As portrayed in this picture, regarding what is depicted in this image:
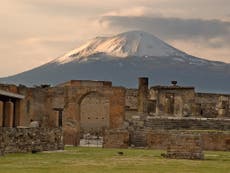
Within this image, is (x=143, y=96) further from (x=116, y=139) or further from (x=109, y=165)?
(x=109, y=165)

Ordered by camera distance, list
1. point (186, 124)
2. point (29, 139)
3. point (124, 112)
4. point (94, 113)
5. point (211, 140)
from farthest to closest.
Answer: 1. point (94, 113)
2. point (124, 112)
3. point (186, 124)
4. point (211, 140)
5. point (29, 139)

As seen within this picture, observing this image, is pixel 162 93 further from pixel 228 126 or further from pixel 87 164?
pixel 87 164

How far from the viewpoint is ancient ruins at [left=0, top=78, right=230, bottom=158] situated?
39219mm

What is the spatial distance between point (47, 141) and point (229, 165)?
11.6 metres

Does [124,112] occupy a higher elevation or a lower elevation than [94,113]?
lower

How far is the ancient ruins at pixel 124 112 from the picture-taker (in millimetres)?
39219

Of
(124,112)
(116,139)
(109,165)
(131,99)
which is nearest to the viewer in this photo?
(109,165)

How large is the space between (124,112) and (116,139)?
12.3 meters

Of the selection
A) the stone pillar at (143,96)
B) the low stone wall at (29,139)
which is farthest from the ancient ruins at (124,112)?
the low stone wall at (29,139)

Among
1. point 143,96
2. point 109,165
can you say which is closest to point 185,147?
point 109,165

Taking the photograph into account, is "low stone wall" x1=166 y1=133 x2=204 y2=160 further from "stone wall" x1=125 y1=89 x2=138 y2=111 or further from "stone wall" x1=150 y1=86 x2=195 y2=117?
"stone wall" x1=125 y1=89 x2=138 y2=111

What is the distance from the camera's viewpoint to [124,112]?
51406mm

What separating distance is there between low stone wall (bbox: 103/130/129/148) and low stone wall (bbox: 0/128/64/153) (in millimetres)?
3922

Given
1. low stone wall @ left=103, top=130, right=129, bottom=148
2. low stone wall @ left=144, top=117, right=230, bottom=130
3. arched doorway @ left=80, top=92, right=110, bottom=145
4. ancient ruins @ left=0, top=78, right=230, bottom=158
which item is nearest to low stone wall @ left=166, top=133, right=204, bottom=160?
ancient ruins @ left=0, top=78, right=230, bottom=158
